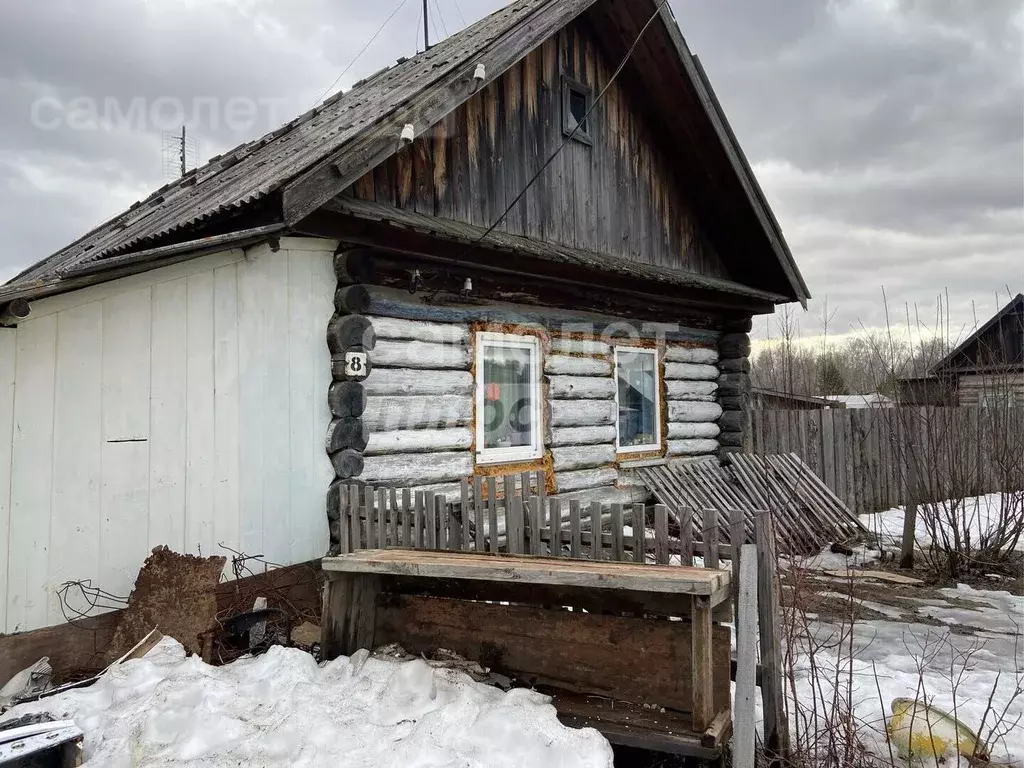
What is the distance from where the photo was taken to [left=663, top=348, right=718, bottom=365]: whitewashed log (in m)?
9.38

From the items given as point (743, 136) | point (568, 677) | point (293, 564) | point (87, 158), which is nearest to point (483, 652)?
point (568, 677)

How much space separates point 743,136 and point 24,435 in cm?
2470

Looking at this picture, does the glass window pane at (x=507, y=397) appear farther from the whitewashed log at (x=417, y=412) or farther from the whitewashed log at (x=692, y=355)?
the whitewashed log at (x=692, y=355)

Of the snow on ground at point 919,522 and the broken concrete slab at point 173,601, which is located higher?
the broken concrete slab at point 173,601

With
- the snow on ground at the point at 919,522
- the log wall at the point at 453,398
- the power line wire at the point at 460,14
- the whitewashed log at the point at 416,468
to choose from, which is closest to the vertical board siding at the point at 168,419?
the log wall at the point at 453,398

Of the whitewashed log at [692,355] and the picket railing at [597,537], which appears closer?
the picket railing at [597,537]

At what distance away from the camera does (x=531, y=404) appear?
24.5 feet

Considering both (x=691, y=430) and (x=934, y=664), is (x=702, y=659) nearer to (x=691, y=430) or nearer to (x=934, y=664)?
(x=934, y=664)

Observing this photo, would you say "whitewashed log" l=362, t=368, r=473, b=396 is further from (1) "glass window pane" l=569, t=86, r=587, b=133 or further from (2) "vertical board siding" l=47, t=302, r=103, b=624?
(1) "glass window pane" l=569, t=86, r=587, b=133

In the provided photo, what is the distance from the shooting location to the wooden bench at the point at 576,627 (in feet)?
10.5

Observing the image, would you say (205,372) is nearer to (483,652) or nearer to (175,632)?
(175,632)

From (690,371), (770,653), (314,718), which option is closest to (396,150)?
(314,718)

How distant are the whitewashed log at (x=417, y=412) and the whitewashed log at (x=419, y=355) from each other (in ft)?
0.98

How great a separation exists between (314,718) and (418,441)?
9.97 feet
